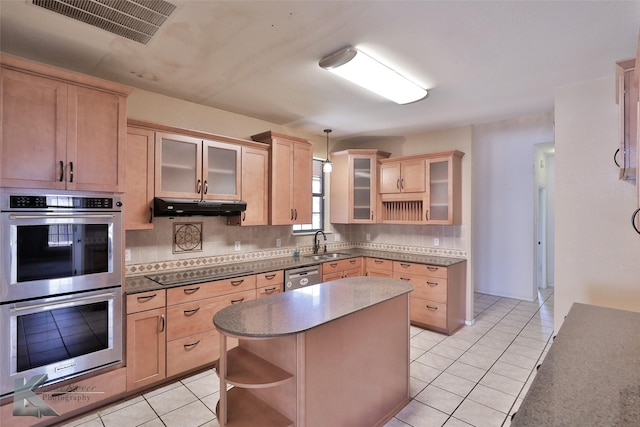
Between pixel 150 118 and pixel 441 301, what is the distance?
12.6 feet

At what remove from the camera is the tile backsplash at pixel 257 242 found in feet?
10.0

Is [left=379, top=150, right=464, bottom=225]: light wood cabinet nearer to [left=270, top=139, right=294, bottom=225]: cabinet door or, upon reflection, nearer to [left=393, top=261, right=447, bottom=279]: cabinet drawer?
[left=393, top=261, right=447, bottom=279]: cabinet drawer

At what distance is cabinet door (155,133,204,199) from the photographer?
290cm

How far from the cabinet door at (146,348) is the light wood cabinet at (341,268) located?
79.0 inches

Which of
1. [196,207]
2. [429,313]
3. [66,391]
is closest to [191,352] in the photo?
[66,391]

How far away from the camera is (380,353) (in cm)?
219

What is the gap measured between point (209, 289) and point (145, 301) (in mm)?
550

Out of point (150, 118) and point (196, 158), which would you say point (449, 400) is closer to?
point (196, 158)

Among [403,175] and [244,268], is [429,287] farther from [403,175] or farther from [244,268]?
[244,268]

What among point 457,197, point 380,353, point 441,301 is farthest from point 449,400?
point 457,197

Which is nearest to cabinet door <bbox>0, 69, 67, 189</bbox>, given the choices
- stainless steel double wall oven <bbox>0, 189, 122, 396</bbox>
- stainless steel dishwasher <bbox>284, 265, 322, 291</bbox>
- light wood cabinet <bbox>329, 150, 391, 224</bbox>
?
stainless steel double wall oven <bbox>0, 189, 122, 396</bbox>

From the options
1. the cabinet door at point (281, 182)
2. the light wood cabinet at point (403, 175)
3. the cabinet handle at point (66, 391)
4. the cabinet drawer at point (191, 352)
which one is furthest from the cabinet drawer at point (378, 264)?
the cabinet handle at point (66, 391)

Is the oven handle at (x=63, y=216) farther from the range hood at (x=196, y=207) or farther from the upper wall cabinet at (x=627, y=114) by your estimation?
the upper wall cabinet at (x=627, y=114)

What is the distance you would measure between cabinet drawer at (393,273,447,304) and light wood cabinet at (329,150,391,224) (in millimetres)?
1085
